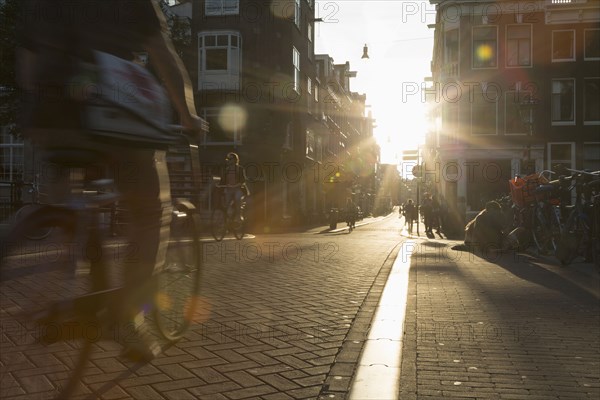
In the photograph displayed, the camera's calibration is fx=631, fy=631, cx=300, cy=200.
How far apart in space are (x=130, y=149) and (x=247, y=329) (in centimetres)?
204

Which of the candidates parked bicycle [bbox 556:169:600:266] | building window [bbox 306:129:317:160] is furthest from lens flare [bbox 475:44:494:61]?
parked bicycle [bbox 556:169:600:266]

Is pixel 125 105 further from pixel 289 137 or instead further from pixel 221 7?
pixel 289 137

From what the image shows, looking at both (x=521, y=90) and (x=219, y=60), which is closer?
(x=219, y=60)

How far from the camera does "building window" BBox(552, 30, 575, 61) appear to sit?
30672 millimetres

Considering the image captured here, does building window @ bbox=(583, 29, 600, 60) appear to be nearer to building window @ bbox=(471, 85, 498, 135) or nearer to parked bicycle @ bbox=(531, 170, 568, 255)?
building window @ bbox=(471, 85, 498, 135)

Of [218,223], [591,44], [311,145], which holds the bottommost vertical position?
[218,223]

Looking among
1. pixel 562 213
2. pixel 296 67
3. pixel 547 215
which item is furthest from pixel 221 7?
pixel 562 213

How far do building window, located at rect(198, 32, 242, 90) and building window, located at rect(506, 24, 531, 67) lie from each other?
1317 centimetres

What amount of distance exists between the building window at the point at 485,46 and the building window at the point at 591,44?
14.0 feet

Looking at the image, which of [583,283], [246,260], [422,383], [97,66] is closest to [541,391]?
[422,383]

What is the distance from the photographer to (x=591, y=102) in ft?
100.0

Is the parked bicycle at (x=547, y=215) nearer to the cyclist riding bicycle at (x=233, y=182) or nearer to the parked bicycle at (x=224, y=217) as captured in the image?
the cyclist riding bicycle at (x=233, y=182)

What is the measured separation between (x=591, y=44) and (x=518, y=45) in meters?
3.45

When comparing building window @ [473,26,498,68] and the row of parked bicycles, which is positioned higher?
building window @ [473,26,498,68]
